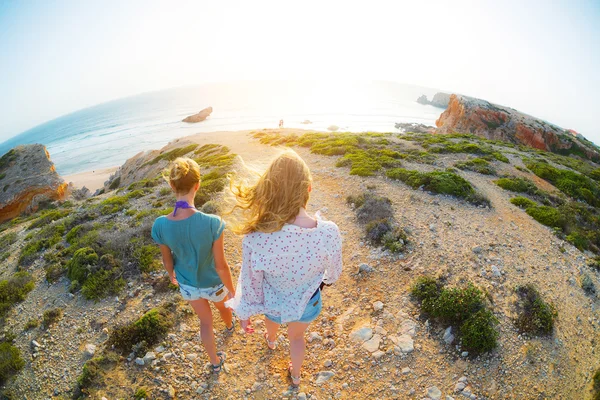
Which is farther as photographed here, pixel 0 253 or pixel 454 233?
pixel 0 253

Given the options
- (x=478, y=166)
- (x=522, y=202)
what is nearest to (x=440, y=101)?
(x=478, y=166)

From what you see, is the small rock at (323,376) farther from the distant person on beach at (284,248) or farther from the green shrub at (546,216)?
the green shrub at (546,216)

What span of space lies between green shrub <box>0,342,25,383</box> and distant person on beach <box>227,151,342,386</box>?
5361 millimetres

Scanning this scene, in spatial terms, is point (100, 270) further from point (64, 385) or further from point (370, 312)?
point (370, 312)

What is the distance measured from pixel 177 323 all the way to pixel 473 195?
11.7m

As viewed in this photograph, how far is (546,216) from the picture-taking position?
10.8 m

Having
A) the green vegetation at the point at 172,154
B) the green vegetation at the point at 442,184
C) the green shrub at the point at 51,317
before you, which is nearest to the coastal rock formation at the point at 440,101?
the green vegetation at the point at 172,154

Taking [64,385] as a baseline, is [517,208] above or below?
below

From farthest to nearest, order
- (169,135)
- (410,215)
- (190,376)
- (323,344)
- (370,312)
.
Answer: (169,135)
(410,215)
(370,312)
(323,344)
(190,376)

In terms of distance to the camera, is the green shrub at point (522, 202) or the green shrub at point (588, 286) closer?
the green shrub at point (588, 286)

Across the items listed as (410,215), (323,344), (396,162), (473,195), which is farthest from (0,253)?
(473,195)

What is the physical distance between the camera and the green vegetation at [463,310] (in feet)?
16.9

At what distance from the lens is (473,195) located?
38.2 feet

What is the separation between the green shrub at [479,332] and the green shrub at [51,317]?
8782 mm
